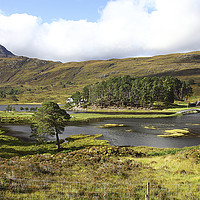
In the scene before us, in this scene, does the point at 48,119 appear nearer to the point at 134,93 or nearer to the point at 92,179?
the point at 92,179

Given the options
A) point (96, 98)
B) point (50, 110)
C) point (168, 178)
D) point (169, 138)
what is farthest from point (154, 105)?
point (168, 178)

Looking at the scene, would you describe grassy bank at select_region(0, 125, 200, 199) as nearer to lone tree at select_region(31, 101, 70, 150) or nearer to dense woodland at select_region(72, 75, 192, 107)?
lone tree at select_region(31, 101, 70, 150)

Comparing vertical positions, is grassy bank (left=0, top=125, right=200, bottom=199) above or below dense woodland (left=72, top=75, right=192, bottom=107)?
below

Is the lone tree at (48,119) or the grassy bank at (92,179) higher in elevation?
the lone tree at (48,119)

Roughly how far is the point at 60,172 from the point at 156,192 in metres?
11.2

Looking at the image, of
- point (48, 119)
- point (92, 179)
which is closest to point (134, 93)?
point (48, 119)

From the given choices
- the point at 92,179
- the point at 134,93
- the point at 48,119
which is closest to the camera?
the point at 92,179

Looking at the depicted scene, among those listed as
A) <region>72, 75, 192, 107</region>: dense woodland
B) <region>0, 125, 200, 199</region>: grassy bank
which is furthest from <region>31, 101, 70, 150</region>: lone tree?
<region>72, 75, 192, 107</region>: dense woodland

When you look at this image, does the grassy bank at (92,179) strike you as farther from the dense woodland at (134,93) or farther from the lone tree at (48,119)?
the dense woodland at (134,93)

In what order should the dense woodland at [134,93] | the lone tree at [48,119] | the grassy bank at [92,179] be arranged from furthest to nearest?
the dense woodland at [134,93], the lone tree at [48,119], the grassy bank at [92,179]

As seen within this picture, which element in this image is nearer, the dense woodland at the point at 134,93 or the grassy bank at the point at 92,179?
the grassy bank at the point at 92,179

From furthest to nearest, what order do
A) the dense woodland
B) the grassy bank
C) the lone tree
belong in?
the dense woodland
the lone tree
the grassy bank

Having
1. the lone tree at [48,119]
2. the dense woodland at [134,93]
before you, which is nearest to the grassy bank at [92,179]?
the lone tree at [48,119]

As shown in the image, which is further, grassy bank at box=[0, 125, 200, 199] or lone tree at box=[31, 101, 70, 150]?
lone tree at box=[31, 101, 70, 150]
